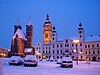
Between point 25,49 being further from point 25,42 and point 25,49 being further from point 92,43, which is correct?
point 92,43

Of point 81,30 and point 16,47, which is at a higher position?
point 81,30

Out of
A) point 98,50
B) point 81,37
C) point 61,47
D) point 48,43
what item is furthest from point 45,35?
point 98,50

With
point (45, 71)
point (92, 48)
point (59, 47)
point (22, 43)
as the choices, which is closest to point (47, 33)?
point (59, 47)

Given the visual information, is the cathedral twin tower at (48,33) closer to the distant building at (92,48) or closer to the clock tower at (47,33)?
the clock tower at (47,33)

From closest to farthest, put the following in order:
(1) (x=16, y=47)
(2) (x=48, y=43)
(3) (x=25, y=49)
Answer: (1) (x=16, y=47)
(3) (x=25, y=49)
(2) (x=48, y=43)

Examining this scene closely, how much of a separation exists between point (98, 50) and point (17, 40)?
35980 millimetres

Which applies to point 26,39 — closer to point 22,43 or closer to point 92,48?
point 22,43

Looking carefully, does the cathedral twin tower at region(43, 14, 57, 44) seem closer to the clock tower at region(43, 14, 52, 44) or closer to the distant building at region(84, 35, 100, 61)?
the clock tower at region(43, 14, 52, 44)

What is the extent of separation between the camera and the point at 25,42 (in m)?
109

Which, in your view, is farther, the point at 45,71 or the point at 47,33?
the point at 47,33

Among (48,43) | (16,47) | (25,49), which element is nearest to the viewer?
(16,47)

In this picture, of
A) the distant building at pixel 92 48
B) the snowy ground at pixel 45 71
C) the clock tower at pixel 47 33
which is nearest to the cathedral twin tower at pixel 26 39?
the clock tower at pixel 47 33

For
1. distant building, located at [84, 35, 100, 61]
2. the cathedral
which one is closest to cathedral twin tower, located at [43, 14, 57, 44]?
the cathedral

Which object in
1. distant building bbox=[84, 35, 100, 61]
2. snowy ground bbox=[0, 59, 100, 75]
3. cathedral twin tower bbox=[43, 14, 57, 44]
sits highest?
cathedral twin tower bbox=[43, 14, 57, 44]
